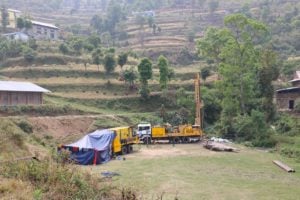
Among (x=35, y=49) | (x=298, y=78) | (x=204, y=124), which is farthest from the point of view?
(x=35, y=49)

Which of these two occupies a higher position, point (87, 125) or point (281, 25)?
point (281, 25)

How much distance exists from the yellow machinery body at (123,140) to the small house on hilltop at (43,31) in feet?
150

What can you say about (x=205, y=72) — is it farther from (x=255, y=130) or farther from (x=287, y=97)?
(x=255, y=130)

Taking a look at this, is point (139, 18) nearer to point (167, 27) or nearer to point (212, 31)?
point (167, 27)

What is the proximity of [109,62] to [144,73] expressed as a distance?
6.89m

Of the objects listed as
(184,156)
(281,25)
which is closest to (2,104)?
(184,156)

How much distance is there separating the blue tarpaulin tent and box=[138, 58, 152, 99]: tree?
68.4ft

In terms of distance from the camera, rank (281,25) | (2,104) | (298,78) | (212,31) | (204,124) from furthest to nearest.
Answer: (281,25), (212,31), (298,78), (204,124), (2,104)

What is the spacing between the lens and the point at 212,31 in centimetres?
4850

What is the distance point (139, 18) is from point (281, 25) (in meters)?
30.1

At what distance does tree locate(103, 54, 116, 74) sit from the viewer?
49.9 meters

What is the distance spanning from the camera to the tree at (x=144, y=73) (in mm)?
45094

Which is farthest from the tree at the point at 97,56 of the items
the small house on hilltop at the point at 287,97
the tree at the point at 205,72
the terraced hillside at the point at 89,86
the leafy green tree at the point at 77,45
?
the small house on hilltop at the point at 287,97

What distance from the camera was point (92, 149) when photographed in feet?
76.7
